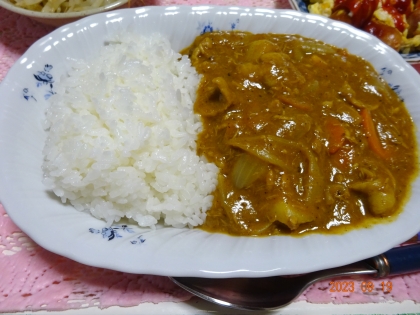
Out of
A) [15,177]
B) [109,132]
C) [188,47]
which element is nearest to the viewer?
[15,177]

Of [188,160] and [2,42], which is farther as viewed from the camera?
[2,42]

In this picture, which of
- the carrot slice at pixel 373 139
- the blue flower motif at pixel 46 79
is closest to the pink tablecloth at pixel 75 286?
the carrot slice at pixel 373 139

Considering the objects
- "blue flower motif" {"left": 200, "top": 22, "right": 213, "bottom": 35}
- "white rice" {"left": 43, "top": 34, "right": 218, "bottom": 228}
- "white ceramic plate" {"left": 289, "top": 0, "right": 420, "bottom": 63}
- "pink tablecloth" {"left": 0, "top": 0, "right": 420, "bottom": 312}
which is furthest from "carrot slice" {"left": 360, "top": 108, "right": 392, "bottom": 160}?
"blue flower motif" {"left": 200, "top": 22, "right": 213, "bottom": 35}

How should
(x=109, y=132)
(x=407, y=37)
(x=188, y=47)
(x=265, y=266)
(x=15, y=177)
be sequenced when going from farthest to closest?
(x=407, y=37) < (x=188, y=47) < (x=109, y=132) < (x=15, y=177) < (x=265, y=266)

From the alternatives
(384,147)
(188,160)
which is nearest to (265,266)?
(188,160)

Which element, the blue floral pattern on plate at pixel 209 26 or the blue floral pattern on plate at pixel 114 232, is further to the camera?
the blue floral pattern on plate at pixel 209 26

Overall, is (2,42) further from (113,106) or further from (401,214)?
(401,214)

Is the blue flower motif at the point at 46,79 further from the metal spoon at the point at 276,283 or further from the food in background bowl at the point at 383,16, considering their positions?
the food in background bowl at the point at 383,16
